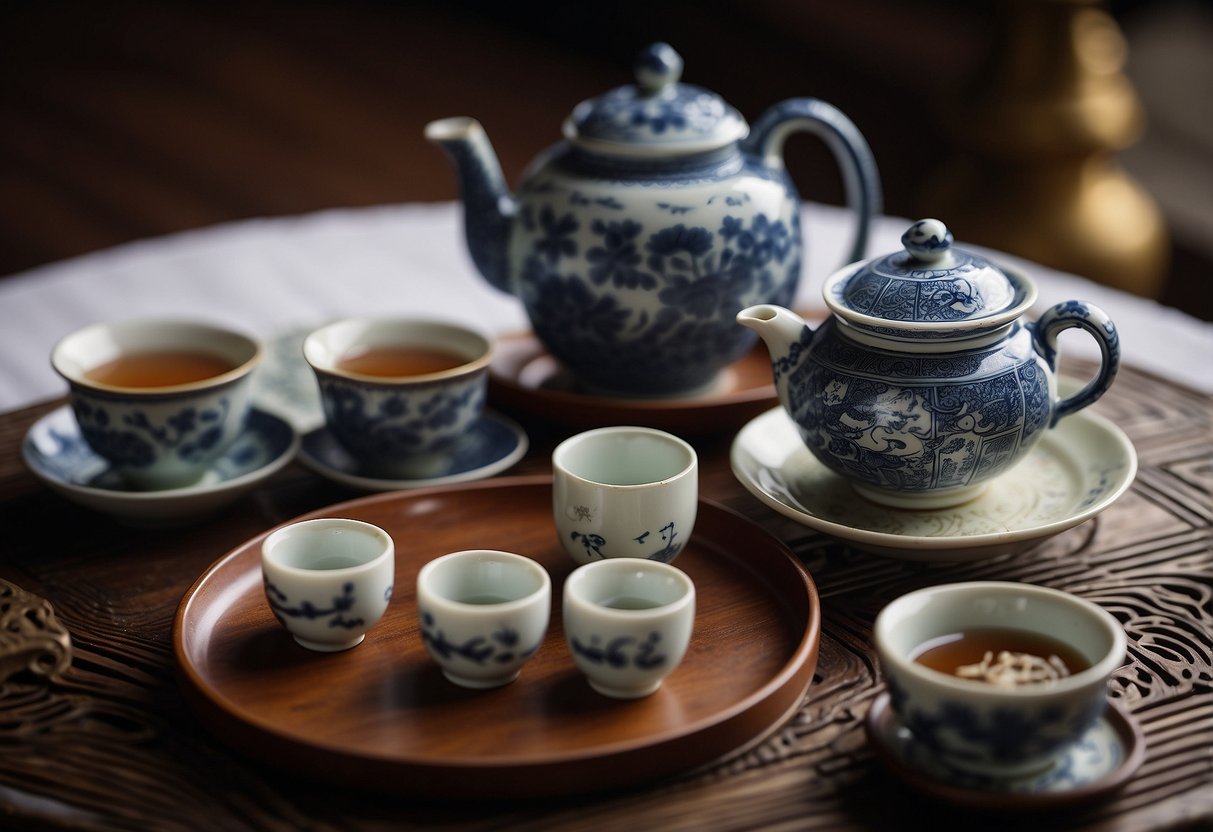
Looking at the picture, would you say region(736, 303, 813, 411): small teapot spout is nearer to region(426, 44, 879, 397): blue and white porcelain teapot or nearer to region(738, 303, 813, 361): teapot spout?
region(738, 303, 813, 361): teapot spout

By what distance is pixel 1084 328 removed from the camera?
106 cm

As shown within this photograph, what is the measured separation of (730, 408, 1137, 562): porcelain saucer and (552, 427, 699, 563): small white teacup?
0.09m

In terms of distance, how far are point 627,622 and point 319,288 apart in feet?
3.66

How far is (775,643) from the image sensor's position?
97 centimetres

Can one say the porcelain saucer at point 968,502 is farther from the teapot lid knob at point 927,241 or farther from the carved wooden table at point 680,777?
the teapot lid knob at point 927,241

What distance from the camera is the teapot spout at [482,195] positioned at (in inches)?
52.9

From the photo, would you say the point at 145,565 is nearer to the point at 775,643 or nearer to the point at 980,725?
the point at 775,643

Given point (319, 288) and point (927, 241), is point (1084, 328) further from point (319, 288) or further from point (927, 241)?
point (319, 288)

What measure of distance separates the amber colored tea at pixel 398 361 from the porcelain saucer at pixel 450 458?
0.22ft

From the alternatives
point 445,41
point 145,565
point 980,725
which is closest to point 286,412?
point 145,565

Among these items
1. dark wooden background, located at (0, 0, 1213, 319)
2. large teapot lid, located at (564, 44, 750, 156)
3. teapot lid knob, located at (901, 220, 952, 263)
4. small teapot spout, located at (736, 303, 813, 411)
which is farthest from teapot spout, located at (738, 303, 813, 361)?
dark wooden background, located at (0, 0, 1213, 319)

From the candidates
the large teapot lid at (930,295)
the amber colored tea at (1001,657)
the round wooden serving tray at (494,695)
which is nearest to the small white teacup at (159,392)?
the round wooden serving tray at (494,695)

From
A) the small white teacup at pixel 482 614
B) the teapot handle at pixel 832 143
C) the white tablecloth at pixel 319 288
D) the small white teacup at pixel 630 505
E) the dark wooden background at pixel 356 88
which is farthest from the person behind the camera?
the dark wooden background at pixel 356 88

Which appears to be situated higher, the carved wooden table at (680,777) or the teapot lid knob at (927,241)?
the teapot lid knob at (927,241)
